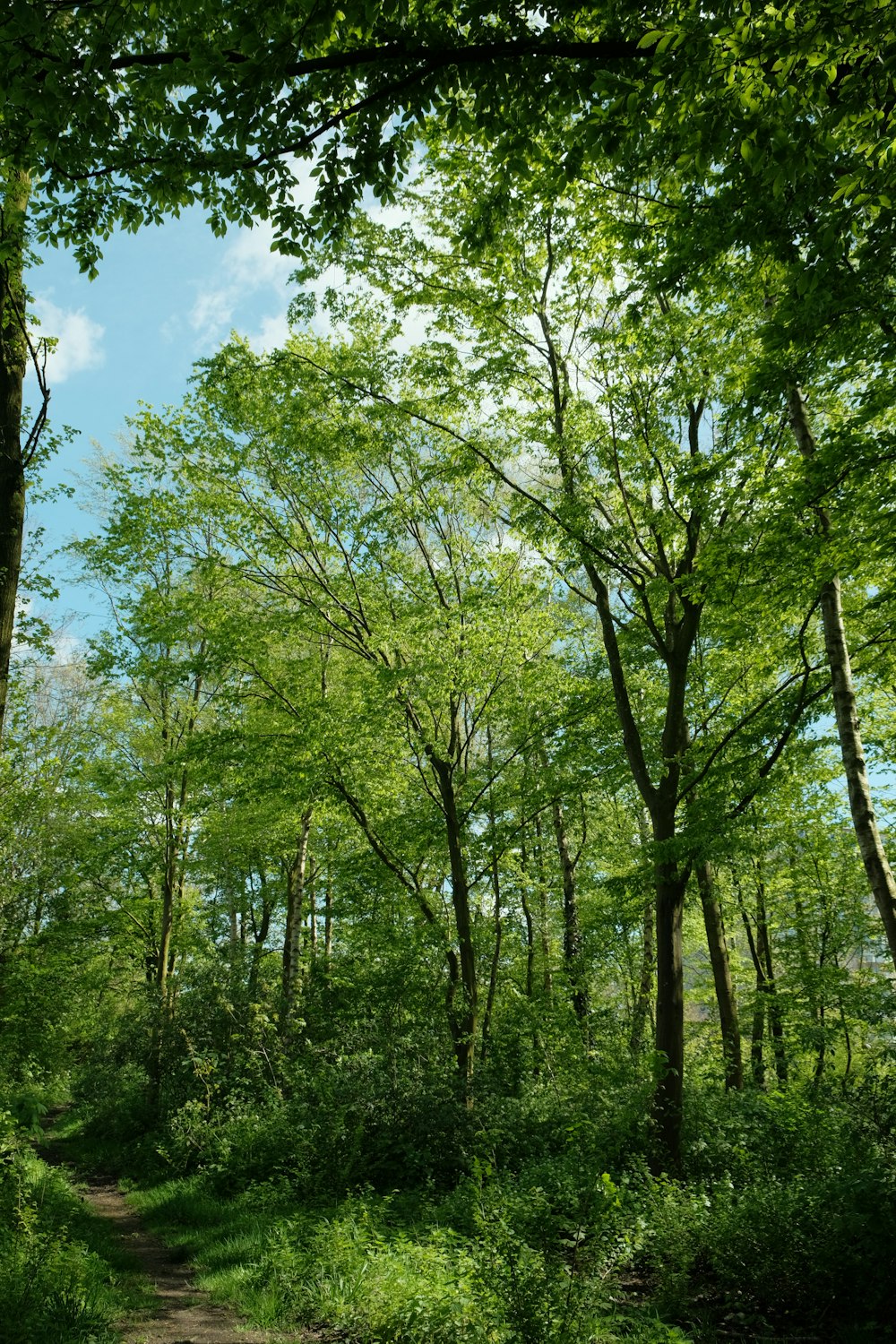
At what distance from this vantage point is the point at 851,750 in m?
7.16

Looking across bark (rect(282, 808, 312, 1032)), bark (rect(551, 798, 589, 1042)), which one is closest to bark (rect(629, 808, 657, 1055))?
bark (rect(551, 798, 589, 1042))

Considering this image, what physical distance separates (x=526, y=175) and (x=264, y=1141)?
38.6 feet

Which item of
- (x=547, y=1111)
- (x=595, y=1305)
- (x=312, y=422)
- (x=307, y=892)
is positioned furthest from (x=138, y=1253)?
(x=307, y=892)

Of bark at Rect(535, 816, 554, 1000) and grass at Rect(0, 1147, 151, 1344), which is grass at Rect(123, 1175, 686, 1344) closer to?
grass at Rect(0, 1147, 151, 1344)

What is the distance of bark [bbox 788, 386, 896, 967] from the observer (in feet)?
22.0

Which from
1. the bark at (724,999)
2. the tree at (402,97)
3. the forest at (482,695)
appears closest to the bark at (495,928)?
the forest at (482,695)

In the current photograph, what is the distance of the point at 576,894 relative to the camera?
19.3 m

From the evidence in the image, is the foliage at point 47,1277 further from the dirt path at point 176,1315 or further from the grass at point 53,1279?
the dirt path at point 176,1315

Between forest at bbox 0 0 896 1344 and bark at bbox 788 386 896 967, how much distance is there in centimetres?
7

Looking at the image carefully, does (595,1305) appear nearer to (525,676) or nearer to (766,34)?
(766,34)

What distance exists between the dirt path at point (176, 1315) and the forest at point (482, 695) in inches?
7.2

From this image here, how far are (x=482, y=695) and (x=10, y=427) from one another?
8574 mm

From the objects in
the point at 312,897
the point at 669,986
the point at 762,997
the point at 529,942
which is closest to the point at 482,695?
the point at 669,986

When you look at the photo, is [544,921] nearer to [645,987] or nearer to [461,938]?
[645,987]
